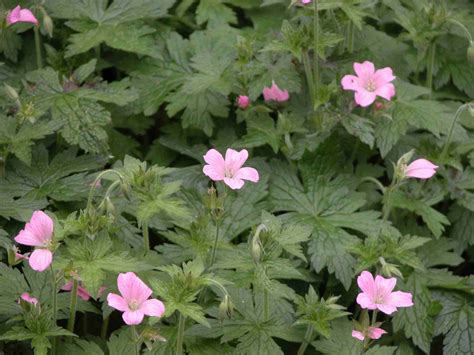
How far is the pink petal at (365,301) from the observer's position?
2.81m

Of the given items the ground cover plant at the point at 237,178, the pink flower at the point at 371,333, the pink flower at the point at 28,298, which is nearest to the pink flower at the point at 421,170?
the ground cover plant at the point at 237,178

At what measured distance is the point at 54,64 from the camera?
Result: 4.11m

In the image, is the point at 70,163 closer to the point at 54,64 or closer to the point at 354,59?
the point at 54,64

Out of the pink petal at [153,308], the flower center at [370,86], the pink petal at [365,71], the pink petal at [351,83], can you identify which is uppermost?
the pink petal at [153,308]

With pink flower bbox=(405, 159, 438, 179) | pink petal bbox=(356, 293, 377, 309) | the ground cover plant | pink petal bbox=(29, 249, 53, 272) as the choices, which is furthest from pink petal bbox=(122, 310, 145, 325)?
pink flower bbox=(405, 159, 438, 179)

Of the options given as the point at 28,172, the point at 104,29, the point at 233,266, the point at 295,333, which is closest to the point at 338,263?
the point at 295,333

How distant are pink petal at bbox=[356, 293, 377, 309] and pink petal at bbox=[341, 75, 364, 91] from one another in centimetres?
116

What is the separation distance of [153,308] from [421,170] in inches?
47.9

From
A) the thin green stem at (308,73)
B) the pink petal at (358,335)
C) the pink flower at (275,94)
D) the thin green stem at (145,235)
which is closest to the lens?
the pink petal at (358,335)

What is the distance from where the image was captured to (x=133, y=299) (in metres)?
2.56

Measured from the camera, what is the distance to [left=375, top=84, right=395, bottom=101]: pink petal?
3.65 metres

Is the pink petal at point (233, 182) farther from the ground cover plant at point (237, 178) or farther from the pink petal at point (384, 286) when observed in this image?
the pink petal at point (384, 286)

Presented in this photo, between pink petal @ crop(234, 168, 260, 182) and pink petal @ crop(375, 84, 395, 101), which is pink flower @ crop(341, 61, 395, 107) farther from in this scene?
pink petal @ crop(234, 168, 260, 182)

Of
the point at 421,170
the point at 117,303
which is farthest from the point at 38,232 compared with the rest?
the point at 421,170
